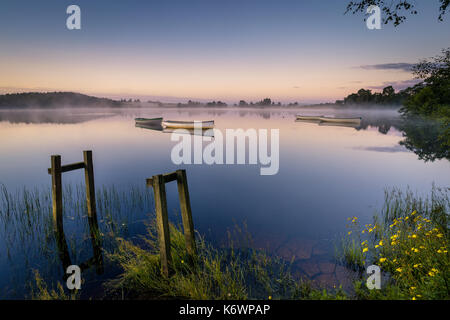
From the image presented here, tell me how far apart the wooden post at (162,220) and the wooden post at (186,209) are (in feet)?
2.52

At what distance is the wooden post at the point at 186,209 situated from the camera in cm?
779

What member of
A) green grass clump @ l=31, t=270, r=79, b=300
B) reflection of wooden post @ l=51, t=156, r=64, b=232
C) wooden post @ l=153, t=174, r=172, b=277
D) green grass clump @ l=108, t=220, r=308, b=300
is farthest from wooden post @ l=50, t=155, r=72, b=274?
wooden post @ l=153, t=174, r=172, b=277

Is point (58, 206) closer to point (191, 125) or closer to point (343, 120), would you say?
point (191, 125)

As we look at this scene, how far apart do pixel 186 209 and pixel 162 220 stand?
103 centimetres

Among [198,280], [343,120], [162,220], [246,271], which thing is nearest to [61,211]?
[162,220]

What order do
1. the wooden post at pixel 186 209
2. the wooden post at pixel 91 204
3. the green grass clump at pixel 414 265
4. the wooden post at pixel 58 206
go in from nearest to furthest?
the green grass clump at pixel 414 265 < the wooden post at pixel 186 209 < the wooden post at pixel 58 206 < the wooden post at pixel 91 204

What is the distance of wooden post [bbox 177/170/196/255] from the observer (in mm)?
7789

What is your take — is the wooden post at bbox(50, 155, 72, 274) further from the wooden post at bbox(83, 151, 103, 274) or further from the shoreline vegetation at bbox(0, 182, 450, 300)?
the wooden post at bbox(83, 151, 103, 274)

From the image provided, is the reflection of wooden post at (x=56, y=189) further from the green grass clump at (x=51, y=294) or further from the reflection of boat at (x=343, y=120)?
the reflection of boat at (x=343, y=120)

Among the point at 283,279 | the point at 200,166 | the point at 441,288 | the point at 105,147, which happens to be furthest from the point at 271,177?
the point at 105,147

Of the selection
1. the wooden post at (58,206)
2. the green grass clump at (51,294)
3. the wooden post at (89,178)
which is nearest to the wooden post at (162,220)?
the green grass clump at (51,294)

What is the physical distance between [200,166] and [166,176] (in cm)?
2150
